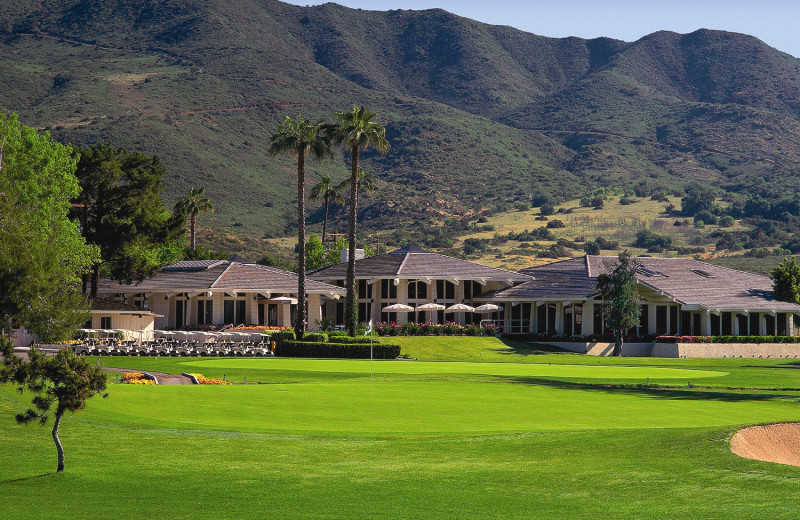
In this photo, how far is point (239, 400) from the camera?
957 inches

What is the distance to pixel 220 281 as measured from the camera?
216 ft

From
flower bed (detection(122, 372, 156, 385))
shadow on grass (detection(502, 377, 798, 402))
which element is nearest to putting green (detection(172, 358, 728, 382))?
shadow on grass (detection(502, 377, 798, 402))

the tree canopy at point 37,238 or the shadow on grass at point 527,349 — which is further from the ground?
the tree canopy at point 37,238

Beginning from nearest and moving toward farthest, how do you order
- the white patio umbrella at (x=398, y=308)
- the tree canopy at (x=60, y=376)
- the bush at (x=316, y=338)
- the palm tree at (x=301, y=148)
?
the tree canopy at (x=60, y=376) → the bush at (x=316, y=338) → the palm tree at (x=301, y=148) → the white patio umbrella at (x=398, y=308)

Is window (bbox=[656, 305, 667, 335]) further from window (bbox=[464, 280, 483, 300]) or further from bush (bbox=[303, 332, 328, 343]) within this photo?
bush (bbox=[303, 332, 328, 343])

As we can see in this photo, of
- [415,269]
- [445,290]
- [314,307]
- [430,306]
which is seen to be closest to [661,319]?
[430,306]

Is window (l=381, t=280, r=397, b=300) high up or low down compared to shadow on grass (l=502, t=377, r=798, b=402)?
up

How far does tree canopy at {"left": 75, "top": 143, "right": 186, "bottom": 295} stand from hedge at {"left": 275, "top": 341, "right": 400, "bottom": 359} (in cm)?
1617

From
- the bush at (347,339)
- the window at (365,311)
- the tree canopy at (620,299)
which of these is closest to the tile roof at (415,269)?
the window at (365,311)

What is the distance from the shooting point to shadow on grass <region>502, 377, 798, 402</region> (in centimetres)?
2825

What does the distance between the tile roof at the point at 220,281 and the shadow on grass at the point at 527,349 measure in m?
12.8

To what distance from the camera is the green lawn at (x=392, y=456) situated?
491 inches

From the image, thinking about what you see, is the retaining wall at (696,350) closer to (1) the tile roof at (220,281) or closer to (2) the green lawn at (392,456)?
(1) the tile roof at (220,281)

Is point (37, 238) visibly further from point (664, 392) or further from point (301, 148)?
point (664, 392)
